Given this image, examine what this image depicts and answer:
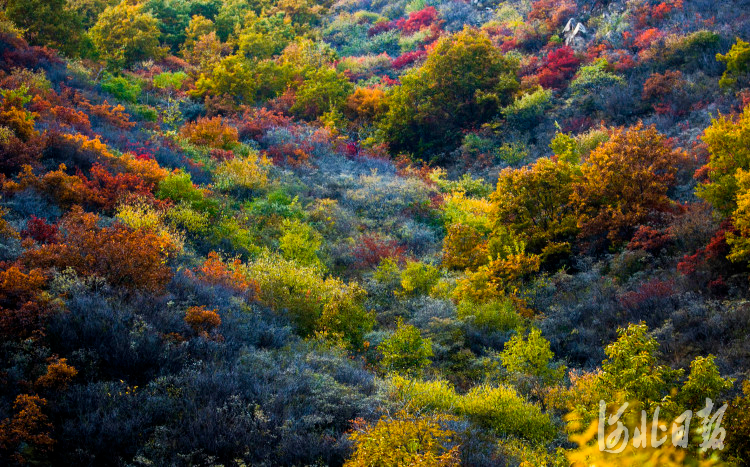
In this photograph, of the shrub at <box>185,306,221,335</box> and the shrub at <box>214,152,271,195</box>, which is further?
the shrub at <box>214,152,271,195</box>

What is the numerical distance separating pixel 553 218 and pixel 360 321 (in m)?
6.31

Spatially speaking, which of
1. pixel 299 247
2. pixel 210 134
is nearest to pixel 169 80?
pixel 210 134

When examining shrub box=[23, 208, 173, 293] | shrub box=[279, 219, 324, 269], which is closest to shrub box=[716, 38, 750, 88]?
shrub box=[279, 219, 324, 269]

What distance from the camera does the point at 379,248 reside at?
13.7 m

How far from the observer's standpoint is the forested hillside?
16.6ft

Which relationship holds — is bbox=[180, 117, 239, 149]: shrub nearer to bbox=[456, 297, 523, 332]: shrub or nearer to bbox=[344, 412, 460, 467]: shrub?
bbox=[456, 297, 523, 332]: shrub

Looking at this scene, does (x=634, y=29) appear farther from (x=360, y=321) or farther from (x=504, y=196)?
(x=360, y=321)

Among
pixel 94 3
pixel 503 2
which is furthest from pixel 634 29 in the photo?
pixel 94 3

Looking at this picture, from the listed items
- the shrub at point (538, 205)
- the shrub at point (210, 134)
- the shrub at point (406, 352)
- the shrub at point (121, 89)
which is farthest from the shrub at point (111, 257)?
the shrub at point (121, 89)

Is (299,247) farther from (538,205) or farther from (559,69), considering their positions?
(559,69)

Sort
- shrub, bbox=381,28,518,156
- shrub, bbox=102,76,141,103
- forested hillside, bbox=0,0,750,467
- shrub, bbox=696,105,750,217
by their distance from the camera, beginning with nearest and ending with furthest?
forested hillside, bbox=0,0,750,467 → shrub, bbox=696,105,750,217 → shrub, bbox=102,76,141,103 → shrub, bbox=381,28,518,156

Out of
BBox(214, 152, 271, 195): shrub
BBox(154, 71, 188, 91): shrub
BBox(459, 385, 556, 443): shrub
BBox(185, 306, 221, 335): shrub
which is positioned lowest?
BBox(459, 385, 556, 443): shrub

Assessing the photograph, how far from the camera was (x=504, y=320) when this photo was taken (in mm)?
10188

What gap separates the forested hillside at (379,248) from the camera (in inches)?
200
